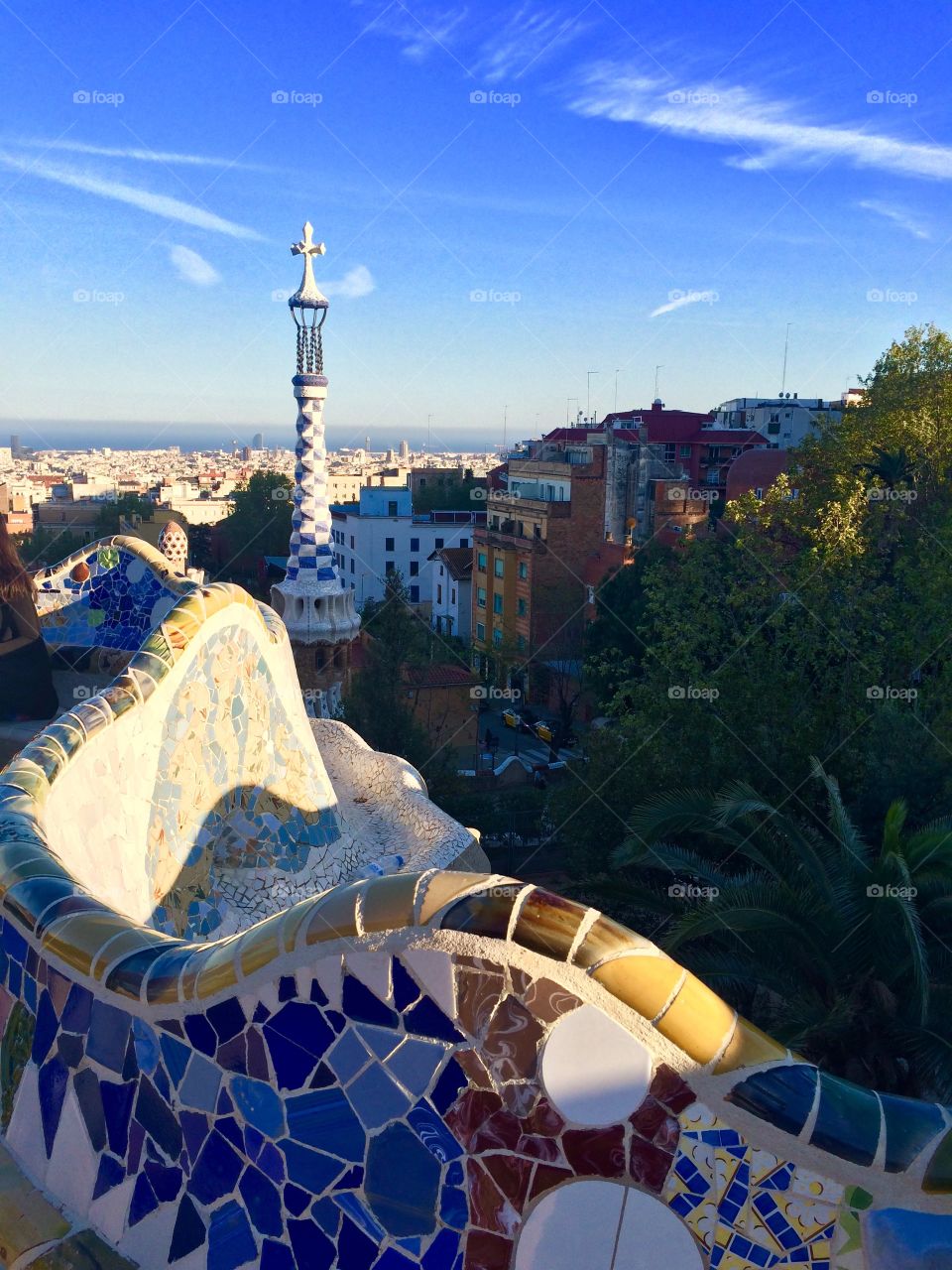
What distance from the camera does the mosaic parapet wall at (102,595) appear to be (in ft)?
33.4

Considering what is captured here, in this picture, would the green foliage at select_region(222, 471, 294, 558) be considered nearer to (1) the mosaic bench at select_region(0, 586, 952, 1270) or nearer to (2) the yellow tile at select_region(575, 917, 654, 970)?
(1) the mosaic bench at select_region(0, 586, 952, 1270)

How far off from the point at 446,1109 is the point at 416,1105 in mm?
78

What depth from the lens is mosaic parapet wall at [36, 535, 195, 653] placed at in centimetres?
1018

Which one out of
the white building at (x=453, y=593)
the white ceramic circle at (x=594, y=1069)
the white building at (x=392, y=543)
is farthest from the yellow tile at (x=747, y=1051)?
the white building at (x=392, y=543)

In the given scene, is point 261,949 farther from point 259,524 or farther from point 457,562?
point 259,524

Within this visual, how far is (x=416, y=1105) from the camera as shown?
246 centimetres

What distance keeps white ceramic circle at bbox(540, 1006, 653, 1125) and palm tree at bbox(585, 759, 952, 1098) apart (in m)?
3.75

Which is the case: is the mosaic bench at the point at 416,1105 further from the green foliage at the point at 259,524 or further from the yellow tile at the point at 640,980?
the green foliage at the point at 259,524

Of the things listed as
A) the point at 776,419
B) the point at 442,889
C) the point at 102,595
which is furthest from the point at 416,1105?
the point at 776,419

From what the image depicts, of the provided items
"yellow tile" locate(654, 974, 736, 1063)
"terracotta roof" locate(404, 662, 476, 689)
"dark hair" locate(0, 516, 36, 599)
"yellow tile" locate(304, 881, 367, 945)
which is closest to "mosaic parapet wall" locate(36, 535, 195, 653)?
"dark hair" locate(0, 516, 36, 599)

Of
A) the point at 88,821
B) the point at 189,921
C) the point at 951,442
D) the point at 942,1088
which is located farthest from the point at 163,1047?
the point at 951,442

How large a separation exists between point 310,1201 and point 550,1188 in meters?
0.63

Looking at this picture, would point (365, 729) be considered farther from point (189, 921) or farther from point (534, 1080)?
point (534, 1080)

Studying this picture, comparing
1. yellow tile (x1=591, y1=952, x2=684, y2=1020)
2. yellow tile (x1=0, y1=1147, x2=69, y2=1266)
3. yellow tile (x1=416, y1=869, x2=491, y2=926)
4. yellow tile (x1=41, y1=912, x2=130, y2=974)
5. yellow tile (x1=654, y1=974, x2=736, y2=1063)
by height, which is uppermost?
yellow tile (x1=416, y1=869, x2=491, y2=926)
